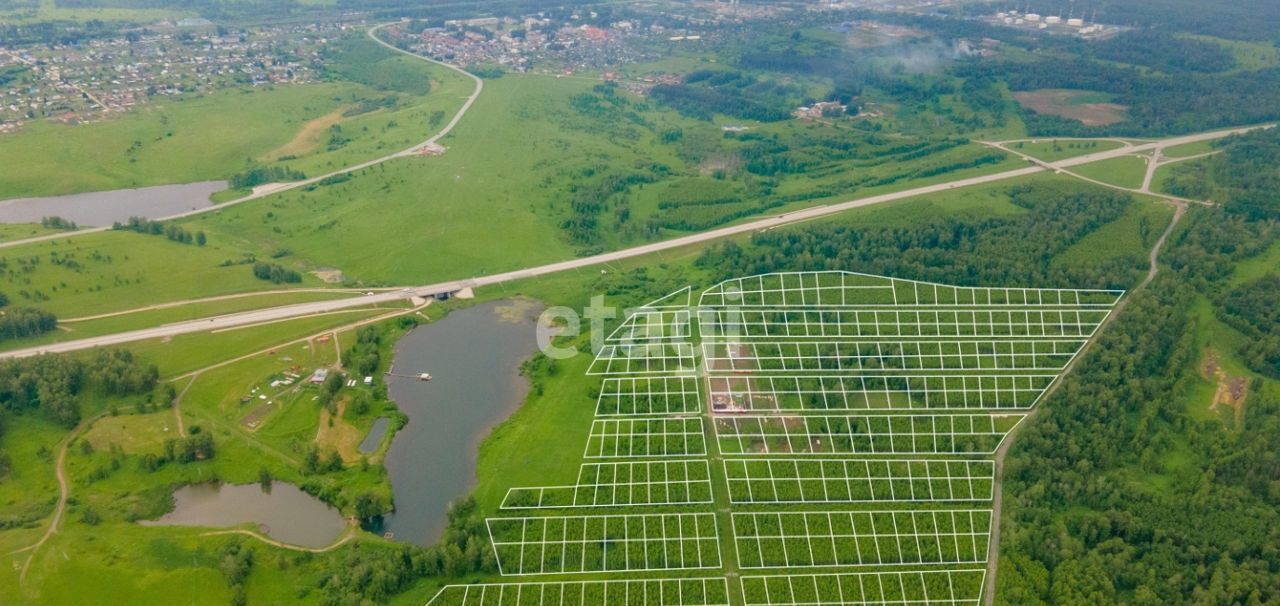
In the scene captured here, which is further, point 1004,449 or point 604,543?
point 1004,449

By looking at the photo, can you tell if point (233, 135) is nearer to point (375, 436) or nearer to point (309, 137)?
point (309, 137)

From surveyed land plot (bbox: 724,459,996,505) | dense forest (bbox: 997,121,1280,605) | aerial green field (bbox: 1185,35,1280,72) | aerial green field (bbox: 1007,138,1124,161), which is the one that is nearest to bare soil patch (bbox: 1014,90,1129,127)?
aerial green field (bbox: 1007,138,1124,161)

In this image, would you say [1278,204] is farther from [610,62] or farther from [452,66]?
[452,66]

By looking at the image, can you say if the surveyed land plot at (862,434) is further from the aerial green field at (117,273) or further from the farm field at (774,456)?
the aerial green field at (117,273)

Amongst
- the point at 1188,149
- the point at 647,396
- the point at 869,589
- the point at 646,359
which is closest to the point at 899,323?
the point at 646,359

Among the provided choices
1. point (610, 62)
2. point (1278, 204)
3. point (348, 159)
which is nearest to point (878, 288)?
point (1278, 204)

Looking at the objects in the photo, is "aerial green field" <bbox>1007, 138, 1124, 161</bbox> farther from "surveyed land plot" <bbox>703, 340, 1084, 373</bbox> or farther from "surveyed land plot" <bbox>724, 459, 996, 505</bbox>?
"surveyed land plot" <bbox>724, 459, 996, 505</bbox>
